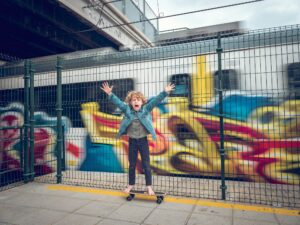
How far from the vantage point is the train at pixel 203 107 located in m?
4.50

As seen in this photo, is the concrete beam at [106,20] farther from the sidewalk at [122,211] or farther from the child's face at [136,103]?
the sidewalk at [122,211]

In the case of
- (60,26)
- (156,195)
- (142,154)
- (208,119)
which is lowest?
(156,195)

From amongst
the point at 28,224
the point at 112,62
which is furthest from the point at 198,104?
the point at 28,224

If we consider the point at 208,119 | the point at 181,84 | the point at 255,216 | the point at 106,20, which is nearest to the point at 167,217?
the point at 255,216

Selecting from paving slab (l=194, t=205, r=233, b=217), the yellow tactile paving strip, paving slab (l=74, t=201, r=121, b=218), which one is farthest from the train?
paving slab (l=74, t=201, r=121, b=218)

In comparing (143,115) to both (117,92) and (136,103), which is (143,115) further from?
(117,92)

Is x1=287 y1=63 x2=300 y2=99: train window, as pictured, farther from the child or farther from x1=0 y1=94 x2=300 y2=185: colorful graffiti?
the child

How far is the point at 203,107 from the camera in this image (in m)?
5.20

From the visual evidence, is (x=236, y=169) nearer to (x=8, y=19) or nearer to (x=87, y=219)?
(x=87, y=219)

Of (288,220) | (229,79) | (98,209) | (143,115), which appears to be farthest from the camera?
(229,79)

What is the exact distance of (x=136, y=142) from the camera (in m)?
4.14

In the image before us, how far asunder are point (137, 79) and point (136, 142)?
199 centimetres

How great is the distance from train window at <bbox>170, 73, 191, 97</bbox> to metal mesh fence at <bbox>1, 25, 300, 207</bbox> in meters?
0.02

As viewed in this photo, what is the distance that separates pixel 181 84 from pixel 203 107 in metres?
0.67
